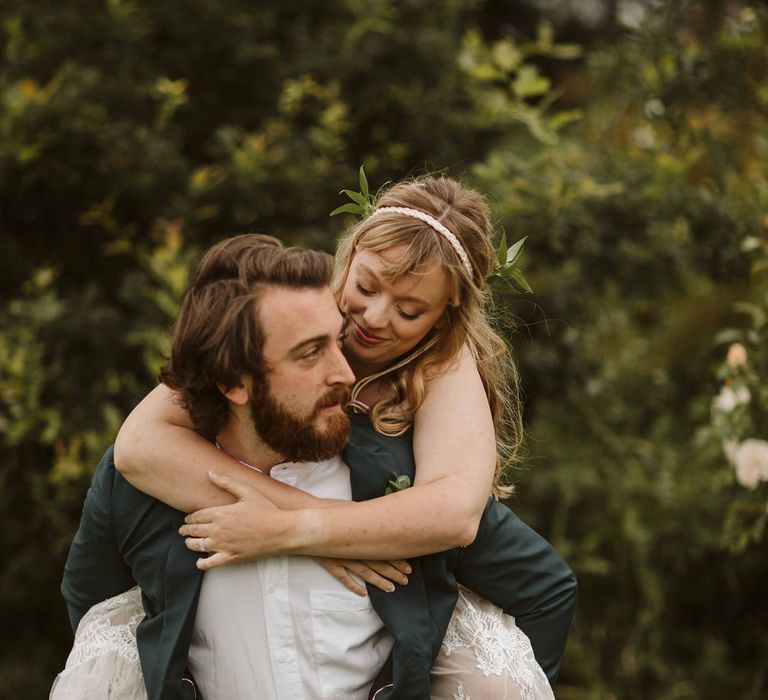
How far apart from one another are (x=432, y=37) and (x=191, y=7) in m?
1.20

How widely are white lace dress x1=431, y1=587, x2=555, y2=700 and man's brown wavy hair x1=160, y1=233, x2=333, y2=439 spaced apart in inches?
32.7

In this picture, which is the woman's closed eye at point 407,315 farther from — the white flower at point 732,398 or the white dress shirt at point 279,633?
the white flower at point 732,398

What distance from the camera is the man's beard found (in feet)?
7.96

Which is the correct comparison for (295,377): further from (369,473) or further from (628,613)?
(628,613)

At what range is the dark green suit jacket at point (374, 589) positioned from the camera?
95.8 inches

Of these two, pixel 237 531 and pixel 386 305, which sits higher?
pixel 386 305

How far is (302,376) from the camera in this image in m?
2.40

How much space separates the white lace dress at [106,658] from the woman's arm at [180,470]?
46 cm

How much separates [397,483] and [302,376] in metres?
0.37

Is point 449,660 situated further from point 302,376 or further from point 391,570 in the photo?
point 302,376

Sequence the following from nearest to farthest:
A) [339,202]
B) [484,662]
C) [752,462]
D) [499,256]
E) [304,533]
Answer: [304,533] → [484,662] → [499,256] → [752,462] → [339,202]

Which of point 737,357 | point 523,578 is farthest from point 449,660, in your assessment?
point 737,357

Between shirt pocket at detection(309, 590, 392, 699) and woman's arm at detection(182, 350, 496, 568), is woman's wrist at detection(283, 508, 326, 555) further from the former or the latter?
shirt pocket at detection(309, 590, 392, 699)

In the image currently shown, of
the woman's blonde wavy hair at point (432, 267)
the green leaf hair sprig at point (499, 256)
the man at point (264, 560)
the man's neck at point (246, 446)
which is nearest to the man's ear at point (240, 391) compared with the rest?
the man at point (264, 560)
